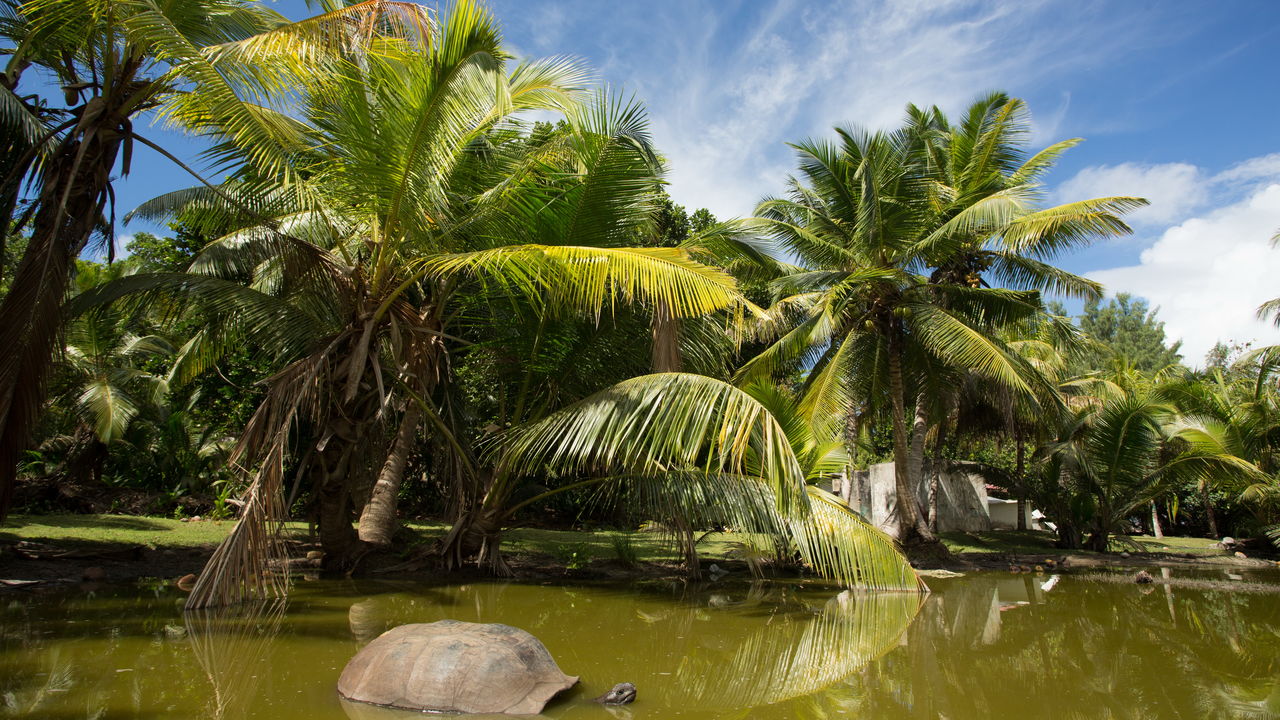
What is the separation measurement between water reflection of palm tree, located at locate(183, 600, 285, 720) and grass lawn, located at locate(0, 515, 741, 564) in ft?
12.5

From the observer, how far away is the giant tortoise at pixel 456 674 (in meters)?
3.96

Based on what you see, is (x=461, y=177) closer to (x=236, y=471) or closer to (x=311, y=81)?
(x=311, y=81)

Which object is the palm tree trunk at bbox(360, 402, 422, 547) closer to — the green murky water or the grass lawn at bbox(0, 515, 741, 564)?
the grass lawn at bbox(0, 515, 741, 564)

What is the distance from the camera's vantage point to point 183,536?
10.1 metres

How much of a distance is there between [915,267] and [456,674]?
11494 millimetres

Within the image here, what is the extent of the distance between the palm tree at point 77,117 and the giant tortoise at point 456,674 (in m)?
4.55

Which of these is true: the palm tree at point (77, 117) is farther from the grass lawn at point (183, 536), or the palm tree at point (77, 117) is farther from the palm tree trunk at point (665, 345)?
the palm tree trunk at point (665, 345)

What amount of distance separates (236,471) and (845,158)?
11.4 m

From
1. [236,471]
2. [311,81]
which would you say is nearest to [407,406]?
[236,471]

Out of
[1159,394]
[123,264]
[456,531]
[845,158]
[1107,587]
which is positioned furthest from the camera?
[123,264]

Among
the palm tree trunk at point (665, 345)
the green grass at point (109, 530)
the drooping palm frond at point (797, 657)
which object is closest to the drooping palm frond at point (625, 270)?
the palm tree trunk at point (665, 345)

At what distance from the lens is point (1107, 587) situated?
10047 mm

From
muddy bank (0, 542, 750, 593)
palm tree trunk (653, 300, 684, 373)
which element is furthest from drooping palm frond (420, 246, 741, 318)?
muddy bank (0, 542, 750, 593)

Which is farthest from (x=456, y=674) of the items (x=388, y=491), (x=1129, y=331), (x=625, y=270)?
(x=1129, y=331)
